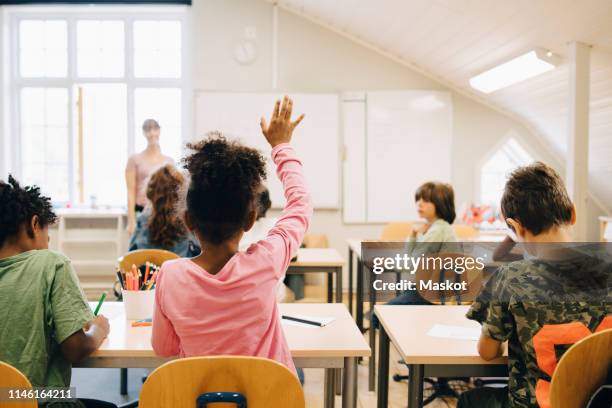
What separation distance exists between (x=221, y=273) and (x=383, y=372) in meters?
0.98

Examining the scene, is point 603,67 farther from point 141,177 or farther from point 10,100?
point 10,100

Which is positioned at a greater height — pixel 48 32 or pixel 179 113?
pixel 48 32

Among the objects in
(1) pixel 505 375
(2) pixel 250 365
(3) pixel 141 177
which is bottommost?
(1) pixel 505 375

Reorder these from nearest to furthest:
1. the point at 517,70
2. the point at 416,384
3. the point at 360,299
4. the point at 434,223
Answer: the point at 416,384, the point at 434,223, the point at 360,299, the point at 517,70

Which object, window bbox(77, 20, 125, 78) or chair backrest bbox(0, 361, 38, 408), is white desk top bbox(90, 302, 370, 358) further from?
window bbox(77, 20, 125, 78)

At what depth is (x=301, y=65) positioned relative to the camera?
5316mm

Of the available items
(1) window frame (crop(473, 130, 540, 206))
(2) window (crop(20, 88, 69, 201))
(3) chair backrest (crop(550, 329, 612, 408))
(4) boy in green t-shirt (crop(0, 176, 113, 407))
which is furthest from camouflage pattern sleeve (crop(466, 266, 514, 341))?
(2) window (crop(20, 88, 69, 201))

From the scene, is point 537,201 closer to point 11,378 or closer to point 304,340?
point 304,340

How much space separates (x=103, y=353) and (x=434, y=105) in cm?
450

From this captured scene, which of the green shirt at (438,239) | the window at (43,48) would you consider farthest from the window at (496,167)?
the window at (43,48)

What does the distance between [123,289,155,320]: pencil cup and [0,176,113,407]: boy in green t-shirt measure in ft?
1.19

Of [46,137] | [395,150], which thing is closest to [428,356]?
[395,150]

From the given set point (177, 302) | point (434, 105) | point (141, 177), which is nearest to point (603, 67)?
point (434, 105)

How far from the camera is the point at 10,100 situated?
554cm
